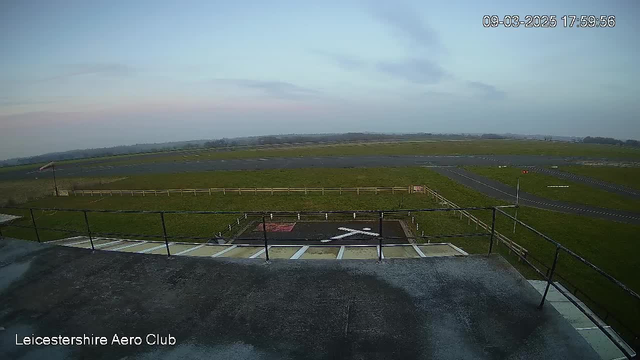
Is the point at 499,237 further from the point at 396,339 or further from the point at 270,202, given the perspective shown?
the point at 270,202

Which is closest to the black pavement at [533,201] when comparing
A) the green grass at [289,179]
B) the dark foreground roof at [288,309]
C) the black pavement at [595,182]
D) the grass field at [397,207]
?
the grass field at [397,207]

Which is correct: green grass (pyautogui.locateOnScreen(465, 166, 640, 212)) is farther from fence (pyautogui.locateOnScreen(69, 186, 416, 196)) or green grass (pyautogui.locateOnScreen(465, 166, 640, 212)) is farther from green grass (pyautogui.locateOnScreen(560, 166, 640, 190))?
fence (pyautogui.locateOnScreen(69, 186, 416, 196))

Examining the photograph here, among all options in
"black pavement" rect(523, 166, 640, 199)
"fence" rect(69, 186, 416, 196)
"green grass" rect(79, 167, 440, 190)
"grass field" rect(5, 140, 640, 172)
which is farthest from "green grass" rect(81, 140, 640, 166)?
"fence" rect(69, 186, 416, 196)

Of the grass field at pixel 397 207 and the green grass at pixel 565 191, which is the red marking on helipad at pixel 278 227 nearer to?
the grass field at pixel 397 207

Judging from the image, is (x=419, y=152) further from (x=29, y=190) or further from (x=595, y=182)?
(x=29, y=190)

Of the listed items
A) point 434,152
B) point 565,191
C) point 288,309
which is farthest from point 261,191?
point 434,152

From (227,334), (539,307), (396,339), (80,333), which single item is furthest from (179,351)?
(539,307)
